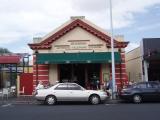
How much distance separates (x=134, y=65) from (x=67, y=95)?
16110mm

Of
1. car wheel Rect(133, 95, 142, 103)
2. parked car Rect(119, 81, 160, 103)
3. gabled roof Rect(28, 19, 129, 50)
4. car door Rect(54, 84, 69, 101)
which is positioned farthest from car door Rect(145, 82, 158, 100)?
gabled roof Rect(28, 19, 129, 50)

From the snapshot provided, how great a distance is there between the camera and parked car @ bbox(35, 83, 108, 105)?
25.0 m

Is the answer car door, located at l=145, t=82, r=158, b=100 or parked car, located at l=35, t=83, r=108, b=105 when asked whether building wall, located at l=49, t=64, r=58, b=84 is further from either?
car door, located at l=145, t=82, r=158, b=100

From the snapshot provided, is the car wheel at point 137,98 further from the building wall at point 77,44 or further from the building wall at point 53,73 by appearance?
the building wall at point 53,73

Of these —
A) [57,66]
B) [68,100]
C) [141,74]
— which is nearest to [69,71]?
[57,66]

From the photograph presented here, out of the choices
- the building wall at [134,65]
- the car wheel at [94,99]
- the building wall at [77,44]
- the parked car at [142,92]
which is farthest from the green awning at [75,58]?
the car wheel at [94,99]

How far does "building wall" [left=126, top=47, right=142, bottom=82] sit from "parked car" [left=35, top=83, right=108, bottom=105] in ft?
38.6

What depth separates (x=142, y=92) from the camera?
1007 inches

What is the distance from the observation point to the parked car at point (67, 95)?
24953mm

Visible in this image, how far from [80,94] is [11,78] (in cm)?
1692

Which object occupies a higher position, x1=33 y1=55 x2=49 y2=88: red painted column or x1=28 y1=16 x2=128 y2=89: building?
x1=28 y1=16 x2=128 y2=89: building

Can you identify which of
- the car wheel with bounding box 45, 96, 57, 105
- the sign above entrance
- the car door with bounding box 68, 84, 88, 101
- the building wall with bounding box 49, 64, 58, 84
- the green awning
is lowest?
the car wheel with bounding box 45, 96, 57, 105

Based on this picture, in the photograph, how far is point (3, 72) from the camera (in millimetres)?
40344

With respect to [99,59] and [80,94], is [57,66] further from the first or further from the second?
[80,94]
